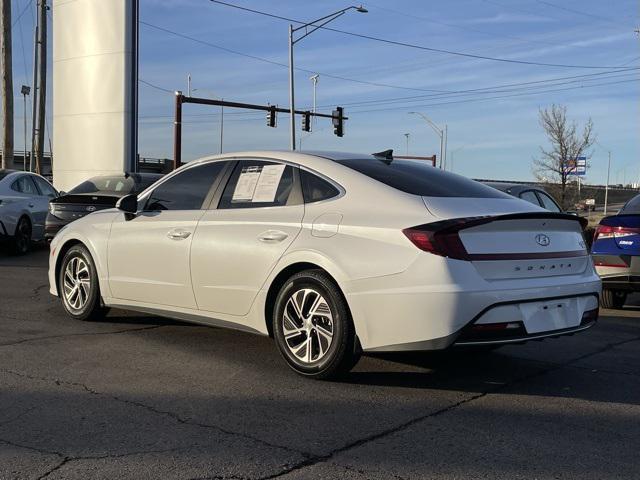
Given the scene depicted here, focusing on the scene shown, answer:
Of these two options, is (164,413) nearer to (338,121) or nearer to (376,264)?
(376,264)

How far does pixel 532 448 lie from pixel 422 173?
2376 millimetres

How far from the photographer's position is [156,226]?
591 centimetres

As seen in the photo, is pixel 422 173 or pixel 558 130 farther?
pixel 558 130

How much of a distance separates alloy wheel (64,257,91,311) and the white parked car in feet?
19.3

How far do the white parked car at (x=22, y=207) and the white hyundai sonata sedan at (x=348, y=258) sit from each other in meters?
6.97

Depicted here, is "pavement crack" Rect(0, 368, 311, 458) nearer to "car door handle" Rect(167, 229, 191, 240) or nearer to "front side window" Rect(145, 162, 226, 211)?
"car door handle" Rect(167, 229, 191, 240)

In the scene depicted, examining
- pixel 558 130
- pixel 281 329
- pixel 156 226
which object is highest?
pixel 558 130

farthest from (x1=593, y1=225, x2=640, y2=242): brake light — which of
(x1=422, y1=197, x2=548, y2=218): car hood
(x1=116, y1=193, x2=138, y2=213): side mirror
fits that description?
(x1=116, y1=193, x2=138, y2=213): side mirror

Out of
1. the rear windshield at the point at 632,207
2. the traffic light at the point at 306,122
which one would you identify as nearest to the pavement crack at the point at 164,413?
the rear windshield at the point at 632,207

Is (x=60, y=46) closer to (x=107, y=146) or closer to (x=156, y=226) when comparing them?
(x=107, y=146)

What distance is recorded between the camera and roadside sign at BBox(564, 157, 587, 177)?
32375mm

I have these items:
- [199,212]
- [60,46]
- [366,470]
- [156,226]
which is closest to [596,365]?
[366,470]

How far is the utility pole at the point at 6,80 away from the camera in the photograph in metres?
22.6

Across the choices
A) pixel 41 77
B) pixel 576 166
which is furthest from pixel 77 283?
pixel 576 166
